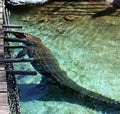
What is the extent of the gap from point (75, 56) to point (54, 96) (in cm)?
177

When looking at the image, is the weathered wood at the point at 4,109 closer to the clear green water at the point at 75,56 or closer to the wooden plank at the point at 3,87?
the wooden plank at the point at 3,87

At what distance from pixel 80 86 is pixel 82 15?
4095 millimetres

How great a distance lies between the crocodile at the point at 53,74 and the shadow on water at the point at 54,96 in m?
0.10

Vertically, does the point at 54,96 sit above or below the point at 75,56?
below

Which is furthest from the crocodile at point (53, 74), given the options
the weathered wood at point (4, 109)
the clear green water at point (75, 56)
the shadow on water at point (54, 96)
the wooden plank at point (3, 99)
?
the weathered wood at point (4, 109)

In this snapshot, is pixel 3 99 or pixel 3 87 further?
pixel 3 87

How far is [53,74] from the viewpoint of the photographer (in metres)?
6.62

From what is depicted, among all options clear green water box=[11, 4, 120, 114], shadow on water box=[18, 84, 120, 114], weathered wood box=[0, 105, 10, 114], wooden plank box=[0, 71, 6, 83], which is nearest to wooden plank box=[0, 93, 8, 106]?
weathered wood box=[0, 105, 10, 114]

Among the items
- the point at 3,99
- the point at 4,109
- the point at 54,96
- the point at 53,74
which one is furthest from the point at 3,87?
the point at 54,96

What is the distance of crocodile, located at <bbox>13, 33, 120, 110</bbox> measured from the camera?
626 centimetres

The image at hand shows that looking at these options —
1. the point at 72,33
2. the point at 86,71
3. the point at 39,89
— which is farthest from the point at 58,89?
the point at 72,33

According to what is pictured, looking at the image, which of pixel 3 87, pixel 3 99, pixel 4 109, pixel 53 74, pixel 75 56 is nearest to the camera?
pixel 4 109

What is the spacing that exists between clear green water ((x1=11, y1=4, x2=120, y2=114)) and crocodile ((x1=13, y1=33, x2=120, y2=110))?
23 cm

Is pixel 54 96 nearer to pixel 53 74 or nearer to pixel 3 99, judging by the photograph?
pixel 53 74
